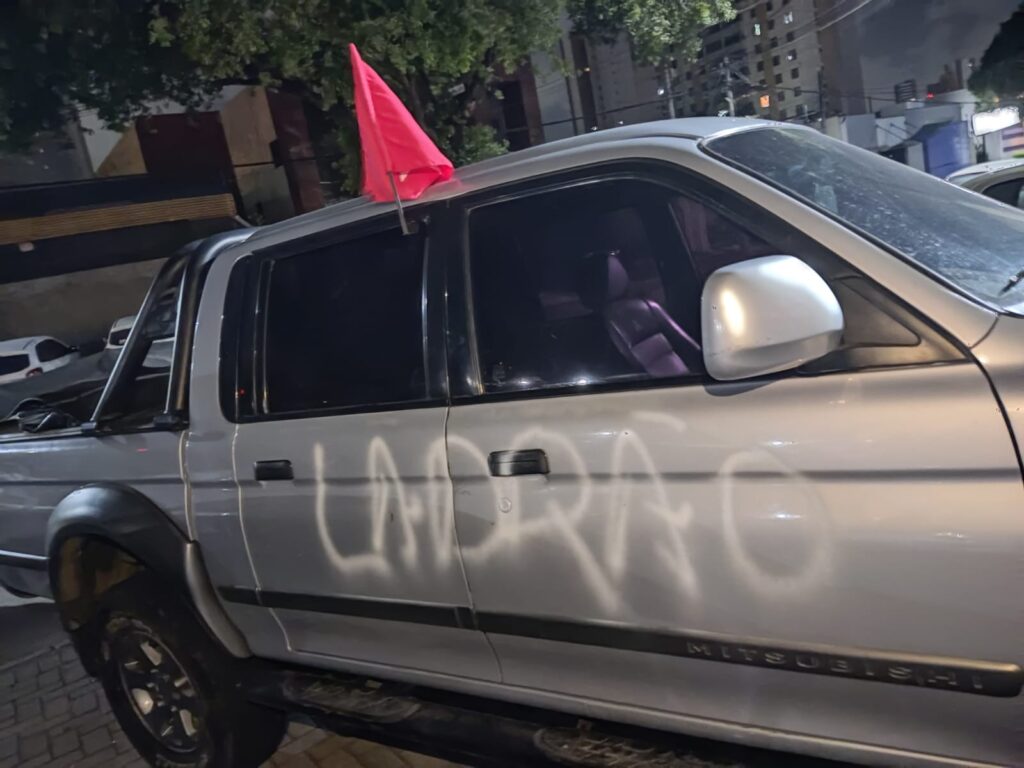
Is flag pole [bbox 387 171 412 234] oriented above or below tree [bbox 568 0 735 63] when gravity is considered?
below

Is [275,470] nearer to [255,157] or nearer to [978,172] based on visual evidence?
[978,172]

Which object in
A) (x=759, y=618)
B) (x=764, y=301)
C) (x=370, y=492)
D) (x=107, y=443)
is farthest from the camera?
(x=107, y=443)

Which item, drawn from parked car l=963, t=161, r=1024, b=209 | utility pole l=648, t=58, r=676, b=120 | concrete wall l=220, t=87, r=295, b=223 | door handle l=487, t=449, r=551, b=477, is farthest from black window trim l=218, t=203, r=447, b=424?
concrete wall l=220, t=87, r=295, b=223

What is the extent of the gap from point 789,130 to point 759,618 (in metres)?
1.44

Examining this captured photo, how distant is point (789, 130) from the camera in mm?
2439

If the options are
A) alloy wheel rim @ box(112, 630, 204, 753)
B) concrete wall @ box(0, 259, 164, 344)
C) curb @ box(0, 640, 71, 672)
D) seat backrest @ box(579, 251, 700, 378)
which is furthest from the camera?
concrete wall @ box(0, 259, 164, 344)

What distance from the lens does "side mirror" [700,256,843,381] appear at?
5.29ft

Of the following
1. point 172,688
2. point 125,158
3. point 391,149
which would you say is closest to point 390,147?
point 391,149

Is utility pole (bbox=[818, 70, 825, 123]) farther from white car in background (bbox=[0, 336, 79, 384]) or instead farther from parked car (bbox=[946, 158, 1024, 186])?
white car in background (bbox=[0, 336, 79, 384])

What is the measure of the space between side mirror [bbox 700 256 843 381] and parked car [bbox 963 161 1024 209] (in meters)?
5.48

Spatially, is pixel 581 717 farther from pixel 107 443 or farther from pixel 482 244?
pixel 107 443

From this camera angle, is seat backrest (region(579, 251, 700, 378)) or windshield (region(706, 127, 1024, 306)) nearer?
windshield (region(706, 127, 1024, 306))

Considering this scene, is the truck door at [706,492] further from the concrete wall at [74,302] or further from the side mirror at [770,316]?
the concrete wall at [74,302]

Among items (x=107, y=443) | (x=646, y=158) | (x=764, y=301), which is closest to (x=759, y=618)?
(x=764, y=301)
